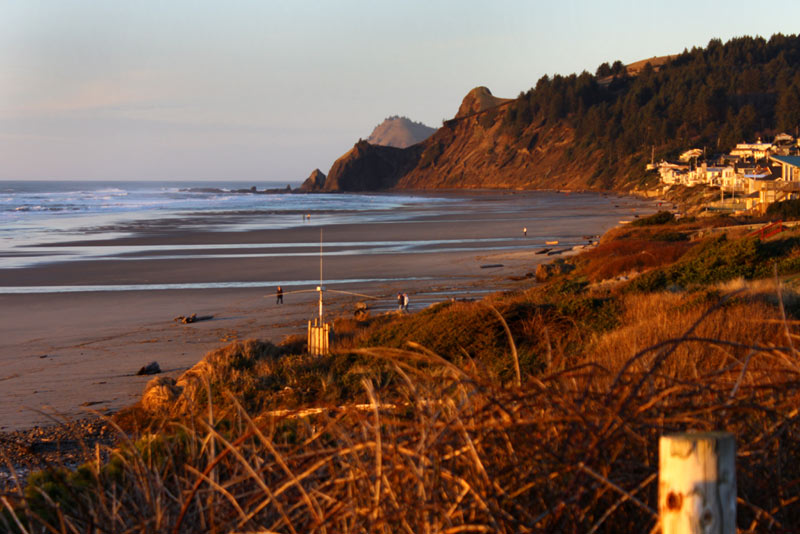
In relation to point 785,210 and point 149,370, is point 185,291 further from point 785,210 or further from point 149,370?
point 785,210

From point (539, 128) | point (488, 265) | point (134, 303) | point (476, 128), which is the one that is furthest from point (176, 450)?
point (476, 128)

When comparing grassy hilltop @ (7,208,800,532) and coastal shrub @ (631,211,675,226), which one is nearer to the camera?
grassy hilltop @ (7,208,800,532)

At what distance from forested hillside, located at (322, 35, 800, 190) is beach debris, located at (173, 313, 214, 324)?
332 ft

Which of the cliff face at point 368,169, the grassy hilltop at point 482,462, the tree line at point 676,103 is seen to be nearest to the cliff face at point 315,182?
the cliff face at point 368,169

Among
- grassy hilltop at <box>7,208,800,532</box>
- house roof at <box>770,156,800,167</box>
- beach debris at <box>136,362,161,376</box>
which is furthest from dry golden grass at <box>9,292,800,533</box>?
house roof at <box>770,156,800,167</box>

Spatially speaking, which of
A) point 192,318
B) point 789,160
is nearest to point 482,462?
point 192,318

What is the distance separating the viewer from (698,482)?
246 cm

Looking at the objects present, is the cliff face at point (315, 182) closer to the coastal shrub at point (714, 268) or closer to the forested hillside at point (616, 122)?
the forested hillside at point (616, 122)

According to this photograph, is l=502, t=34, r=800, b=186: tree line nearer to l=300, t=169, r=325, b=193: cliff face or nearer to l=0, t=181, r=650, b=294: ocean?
l=300, t=169, r=325, b=193: cliff face

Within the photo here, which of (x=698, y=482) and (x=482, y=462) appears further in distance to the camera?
(x=482, y=462)

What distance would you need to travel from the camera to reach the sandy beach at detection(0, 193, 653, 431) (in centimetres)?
1368

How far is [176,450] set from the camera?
15.8ft

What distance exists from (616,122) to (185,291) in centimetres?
13031

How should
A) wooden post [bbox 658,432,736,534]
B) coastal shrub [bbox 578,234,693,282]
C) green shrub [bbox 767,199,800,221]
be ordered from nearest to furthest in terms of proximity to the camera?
1. wooden post [bbox 658,432,736,534]
2. coastal shrub [bbox 578,234,693,282]
3. green shrub [bbox 767,199,800,221]
